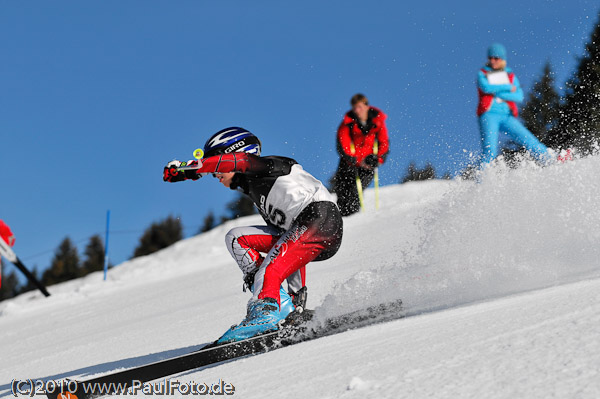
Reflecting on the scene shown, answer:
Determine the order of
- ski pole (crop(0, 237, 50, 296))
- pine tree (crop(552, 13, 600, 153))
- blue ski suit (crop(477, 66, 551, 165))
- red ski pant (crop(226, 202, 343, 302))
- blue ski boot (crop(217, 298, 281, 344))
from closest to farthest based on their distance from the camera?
blue ski boot (crop(217, 298, 281, 344)), red ski pant (crop(226, 202, 343, 302)), blue ski suit (crop(477, 66, 551, 165)), ski pole (crop(0, 237, 50, 296)), pine tree (crop(552, 13, 600, 153))

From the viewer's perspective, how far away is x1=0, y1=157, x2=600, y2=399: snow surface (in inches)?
74.9

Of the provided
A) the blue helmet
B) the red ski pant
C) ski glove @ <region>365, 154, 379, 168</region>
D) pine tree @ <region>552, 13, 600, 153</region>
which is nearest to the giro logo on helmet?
the blue helmet

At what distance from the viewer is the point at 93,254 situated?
53.5 metres

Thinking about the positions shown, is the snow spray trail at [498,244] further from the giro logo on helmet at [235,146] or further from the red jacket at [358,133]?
the red jacket at [358,133]

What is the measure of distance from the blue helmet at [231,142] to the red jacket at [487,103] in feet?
14.1

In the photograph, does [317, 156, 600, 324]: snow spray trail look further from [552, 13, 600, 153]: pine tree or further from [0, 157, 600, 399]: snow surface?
[552, 13, 600, 153]: pine tree

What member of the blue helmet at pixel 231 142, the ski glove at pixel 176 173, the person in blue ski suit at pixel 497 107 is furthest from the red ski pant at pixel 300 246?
the person in blue ski suit at pixel 497 107

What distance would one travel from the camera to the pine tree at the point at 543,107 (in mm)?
23766

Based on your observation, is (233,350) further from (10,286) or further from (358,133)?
(10,286)

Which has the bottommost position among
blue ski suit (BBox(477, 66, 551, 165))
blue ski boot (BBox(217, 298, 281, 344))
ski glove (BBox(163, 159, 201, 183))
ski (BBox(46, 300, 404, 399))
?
ski (BBox(46, 300, 404, 399))

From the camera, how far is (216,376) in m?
2.71

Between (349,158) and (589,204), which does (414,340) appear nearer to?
(589,204)

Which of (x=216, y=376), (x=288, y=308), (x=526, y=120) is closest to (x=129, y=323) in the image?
(x=288, y=308)

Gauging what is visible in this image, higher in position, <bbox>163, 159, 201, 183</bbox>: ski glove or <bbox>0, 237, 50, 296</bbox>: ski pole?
<bbox>0, 237, 50, 296</bbox>: ski pole
